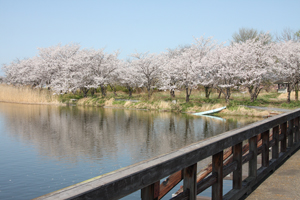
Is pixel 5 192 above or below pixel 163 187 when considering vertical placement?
below

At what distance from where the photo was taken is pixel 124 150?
14758 mm

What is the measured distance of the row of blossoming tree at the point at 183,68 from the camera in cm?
3512

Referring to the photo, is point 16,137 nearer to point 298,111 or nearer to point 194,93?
point 298,111

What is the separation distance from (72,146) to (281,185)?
12038 millimetres

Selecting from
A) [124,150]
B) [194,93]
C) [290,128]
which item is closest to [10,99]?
[194,93]

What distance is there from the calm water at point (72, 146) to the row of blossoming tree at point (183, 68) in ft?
43.6

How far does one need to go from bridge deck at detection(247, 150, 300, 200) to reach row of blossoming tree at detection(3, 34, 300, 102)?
2790cm

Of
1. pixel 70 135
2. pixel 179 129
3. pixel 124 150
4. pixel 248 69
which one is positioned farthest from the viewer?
pixel 248 69

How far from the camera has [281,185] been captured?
539 centimetres

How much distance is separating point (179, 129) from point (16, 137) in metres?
10.1

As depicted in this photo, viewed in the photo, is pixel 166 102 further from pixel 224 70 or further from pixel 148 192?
pixel 148 192

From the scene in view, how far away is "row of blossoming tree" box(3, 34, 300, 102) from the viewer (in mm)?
35125

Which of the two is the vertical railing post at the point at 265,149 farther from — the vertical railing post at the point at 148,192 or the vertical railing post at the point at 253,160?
the vertical railing post at the point at 148,192

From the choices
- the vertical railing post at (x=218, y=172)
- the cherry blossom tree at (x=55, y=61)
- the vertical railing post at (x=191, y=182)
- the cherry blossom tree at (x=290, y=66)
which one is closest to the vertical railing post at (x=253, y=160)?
the vertical railing post at (x=218, y=172)
